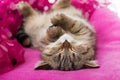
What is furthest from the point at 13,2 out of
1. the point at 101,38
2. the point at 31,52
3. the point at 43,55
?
the point at 101,38

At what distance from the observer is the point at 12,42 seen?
1400mm

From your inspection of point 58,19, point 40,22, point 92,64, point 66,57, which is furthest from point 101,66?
point 40,22

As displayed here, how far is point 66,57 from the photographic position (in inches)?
51.1

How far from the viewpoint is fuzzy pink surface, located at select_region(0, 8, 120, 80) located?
117 centimetres

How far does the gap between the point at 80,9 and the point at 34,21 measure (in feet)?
1.12

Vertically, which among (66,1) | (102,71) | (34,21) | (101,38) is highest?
(66,1)

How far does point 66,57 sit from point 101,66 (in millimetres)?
166

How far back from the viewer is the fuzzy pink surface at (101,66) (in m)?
1.17

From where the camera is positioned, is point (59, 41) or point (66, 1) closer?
point (59, 41)

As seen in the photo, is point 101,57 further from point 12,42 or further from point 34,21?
point 34,21

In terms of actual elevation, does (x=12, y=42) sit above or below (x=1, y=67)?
above

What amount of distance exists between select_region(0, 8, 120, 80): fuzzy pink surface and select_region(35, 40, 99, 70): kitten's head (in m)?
0.05

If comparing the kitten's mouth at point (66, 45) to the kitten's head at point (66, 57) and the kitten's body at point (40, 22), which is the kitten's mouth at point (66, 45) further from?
the kitten's body at point (40, 22)

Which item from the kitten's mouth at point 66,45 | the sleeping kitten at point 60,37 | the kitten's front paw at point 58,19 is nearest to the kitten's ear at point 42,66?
the sleeping kitten at point 60,37
